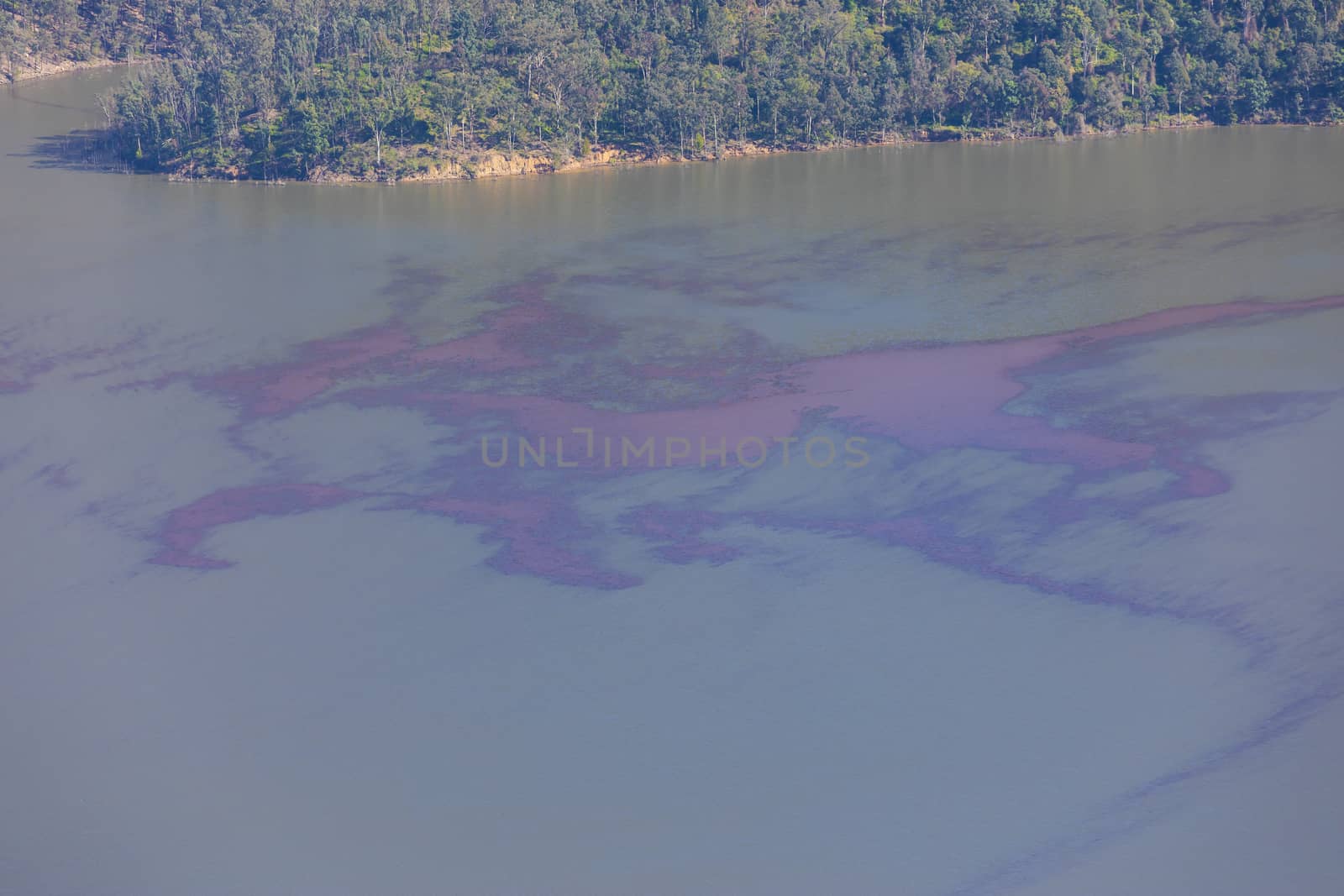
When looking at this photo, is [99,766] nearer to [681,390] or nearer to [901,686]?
[901,686]

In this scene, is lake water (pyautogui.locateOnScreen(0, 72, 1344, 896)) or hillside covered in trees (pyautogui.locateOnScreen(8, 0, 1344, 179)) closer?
lake water (pyautogui.locateOnScreen(0, 72, 1344, 896))

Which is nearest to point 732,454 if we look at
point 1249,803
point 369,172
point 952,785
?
point 952,785

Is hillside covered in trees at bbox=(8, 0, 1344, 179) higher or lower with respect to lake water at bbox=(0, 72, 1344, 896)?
higher

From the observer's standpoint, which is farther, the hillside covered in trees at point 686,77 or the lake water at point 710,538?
the hillside covered in trees at point 686,77

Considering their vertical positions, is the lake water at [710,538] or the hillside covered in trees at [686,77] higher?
the hillside covered in trees at [686,77]
